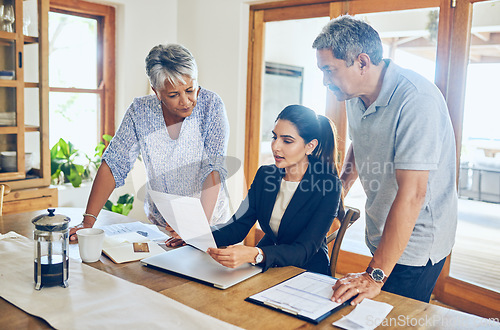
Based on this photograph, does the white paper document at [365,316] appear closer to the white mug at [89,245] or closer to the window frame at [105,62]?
the white mug at [89,245]

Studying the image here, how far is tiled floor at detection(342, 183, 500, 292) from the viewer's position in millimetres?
3096

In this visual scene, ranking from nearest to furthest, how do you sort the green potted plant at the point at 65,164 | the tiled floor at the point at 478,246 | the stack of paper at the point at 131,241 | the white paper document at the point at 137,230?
the stack of paper at the point at 131,241, the white paper document at the point at 137,230, the tiled floor at the point at 478,246, the green potted plant at the point at 65,164

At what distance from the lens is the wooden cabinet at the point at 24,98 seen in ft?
10.3

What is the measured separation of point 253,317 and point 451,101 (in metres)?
2.40

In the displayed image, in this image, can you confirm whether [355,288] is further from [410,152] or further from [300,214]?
[300,214]

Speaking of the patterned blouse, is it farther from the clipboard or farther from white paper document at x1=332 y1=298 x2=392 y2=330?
white paper document at x1=332 y1=298 x2=392 y2=330

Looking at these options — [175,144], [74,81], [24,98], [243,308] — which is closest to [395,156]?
[243,308]

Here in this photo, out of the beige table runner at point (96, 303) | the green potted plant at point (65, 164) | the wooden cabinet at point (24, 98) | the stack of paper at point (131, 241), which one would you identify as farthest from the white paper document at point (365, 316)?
the green potted plant at point (65, 164)

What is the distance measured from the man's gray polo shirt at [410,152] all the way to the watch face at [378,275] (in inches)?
10.8

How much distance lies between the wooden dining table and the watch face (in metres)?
0.04

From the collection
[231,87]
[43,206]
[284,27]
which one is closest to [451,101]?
[284,27]

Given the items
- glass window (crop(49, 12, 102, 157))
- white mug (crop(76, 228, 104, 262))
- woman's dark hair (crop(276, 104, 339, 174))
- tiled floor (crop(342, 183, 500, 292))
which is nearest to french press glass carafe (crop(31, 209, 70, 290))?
white mug (crop(76, 228, 104, 262))

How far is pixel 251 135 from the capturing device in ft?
13.8

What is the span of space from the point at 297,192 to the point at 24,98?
2249mm
